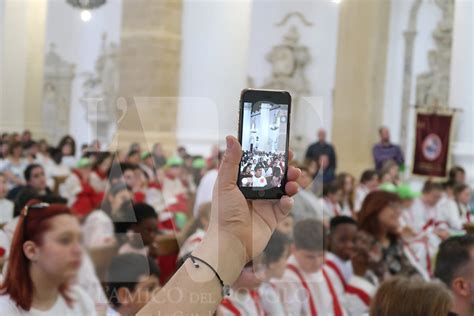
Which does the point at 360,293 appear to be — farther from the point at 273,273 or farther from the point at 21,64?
the point at 21,64

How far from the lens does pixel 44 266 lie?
2.85 m

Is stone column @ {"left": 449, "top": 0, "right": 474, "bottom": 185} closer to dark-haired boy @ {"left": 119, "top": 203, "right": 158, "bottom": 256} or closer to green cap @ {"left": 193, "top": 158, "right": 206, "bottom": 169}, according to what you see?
green cap @ {"left": 193, "top": 158, "right": 206, "bottom": 169}

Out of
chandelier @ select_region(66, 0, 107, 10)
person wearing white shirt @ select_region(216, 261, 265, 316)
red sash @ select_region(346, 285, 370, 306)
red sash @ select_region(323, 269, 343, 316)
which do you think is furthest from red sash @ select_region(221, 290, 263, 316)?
chandelier @ select_region(66, 0, 107, 10)

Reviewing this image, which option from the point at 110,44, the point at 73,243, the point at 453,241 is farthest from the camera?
the point at 110,44

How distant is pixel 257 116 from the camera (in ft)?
5.78


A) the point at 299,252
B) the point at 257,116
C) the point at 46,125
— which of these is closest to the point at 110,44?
the point at 46,125

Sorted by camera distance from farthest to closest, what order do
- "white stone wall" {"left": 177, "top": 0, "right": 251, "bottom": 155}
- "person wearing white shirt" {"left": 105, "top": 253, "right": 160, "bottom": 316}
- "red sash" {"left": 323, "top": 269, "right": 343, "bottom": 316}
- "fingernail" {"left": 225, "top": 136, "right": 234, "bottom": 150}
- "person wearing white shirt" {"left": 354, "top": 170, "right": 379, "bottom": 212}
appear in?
"white stone wall" {"left": 177, "top": 0, "right": 251, "bottom": 155} → "person wearing white shirt" {"left": 354, "top": 170, "right": 379, "bottom": 212} → "red sash" {"left": 323, "top": 269, "right": 343, "bottom": 316} → "person wearing white shirt" {"left": 105, "top": 253, "right": 160, "bottom": 316} → "fingernail" {"left": 225, "top": 136, "right": 234, "bottom": 150}

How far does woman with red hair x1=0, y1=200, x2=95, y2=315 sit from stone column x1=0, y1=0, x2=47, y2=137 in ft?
31.4

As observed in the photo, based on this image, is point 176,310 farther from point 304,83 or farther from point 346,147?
point 304,83

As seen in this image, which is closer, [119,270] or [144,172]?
[119,270]

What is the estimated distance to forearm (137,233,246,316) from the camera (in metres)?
1.64

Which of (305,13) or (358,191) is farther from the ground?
(305,13)

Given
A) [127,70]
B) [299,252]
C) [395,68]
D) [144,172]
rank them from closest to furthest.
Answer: [299,252] → [144,172] → [127,70] → [395,68]

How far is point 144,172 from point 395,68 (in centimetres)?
1132
